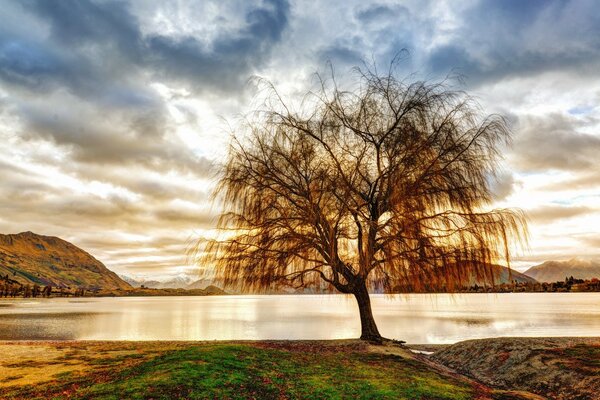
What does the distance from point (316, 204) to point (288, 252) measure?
289 cm

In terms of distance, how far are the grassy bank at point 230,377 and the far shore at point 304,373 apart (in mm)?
33

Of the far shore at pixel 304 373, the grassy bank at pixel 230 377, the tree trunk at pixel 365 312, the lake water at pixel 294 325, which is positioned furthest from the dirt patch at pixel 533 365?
the tree trunk at pixel 365 312

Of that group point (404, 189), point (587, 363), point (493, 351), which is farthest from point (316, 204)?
point (587, 363)

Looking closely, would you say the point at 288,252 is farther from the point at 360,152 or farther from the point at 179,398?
the point at 179,398

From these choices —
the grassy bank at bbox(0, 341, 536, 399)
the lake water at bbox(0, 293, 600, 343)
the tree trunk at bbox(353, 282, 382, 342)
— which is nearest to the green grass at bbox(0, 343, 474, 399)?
the grassy bank at bbox(0, 341, 536, 399)

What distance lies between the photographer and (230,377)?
1202 centimetres

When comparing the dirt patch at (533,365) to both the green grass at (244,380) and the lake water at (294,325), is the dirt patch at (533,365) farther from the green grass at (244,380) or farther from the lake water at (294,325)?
the green grass at (244,380)

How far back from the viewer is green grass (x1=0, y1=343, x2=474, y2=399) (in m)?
10.6

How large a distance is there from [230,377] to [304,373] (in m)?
2.98

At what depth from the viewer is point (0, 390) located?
11.4 m

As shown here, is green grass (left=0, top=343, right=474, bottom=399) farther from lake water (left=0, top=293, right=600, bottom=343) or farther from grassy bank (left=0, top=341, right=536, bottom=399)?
lake water (left=0, top=293, right=600, bottom=343)

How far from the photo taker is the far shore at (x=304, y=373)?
11.1 meters

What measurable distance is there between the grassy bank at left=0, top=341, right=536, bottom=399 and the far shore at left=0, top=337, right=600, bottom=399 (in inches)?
1.3

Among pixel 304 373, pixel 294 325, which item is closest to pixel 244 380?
pixel 304 373
